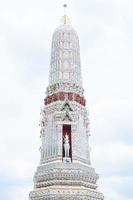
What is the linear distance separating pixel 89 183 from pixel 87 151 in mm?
Result: 2872

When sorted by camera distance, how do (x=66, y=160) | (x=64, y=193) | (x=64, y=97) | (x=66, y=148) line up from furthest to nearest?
(x=64, y=97)
(x=66, y=148)
(x=66, y=160)
(x=64, y=193)

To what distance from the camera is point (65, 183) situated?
35406mm

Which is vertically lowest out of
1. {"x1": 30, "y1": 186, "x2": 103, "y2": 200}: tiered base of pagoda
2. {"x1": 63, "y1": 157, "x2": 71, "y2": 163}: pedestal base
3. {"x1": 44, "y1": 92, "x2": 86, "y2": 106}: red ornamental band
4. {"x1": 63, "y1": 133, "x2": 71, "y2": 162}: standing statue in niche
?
{"x1": 30, "y1": 186, "x2": 103, "y2": 200}: tiered base of pagoda

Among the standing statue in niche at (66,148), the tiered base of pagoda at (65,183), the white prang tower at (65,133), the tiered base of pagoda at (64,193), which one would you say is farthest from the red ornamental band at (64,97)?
the tiered base of pagoda at (64,193)

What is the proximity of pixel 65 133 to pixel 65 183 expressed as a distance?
4076 mm

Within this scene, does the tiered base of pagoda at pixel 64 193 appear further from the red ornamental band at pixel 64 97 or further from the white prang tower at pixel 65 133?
the red ornamental band at pixel 64 97

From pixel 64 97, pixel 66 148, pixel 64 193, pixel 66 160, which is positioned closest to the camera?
pixel 64 193

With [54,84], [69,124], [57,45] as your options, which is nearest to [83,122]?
[69,124]

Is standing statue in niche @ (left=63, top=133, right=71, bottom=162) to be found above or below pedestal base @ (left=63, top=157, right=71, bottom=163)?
above

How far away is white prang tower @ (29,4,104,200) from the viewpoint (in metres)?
35.4

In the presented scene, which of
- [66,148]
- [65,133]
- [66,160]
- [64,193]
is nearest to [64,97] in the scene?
[65,133]

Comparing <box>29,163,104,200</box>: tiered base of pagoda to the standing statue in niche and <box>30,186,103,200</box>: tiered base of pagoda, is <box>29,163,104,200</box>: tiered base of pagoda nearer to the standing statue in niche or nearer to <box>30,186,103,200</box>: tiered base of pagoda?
<box>30,186,103,200</box>: tiered base of pagoda

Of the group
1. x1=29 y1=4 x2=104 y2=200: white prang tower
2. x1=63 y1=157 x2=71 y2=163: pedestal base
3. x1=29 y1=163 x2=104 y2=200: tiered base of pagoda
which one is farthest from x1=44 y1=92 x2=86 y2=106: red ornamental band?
x1=29 y1=163 x2=104 y2=200: tiered base of pagoda

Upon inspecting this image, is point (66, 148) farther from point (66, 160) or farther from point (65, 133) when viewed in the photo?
point (65, 133)
